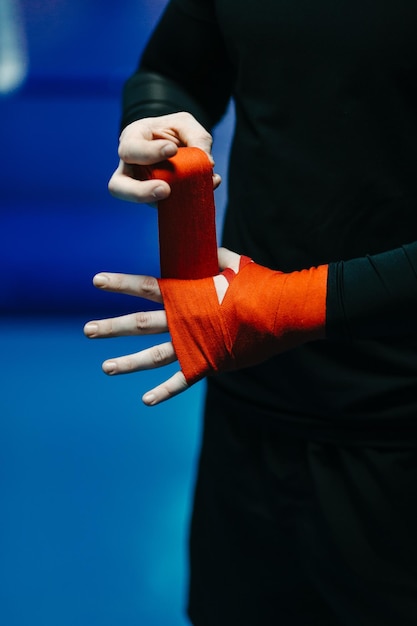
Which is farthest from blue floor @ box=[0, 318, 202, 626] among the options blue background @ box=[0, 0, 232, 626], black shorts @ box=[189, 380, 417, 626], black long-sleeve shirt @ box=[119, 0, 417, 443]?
black long-sleeve shirt @ box=[119, 0, 417, 443]

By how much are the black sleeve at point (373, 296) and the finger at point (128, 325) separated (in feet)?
0.44

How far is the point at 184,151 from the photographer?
590 millimetres

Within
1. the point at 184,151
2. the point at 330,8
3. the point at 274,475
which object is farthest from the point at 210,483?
the point at 330,8

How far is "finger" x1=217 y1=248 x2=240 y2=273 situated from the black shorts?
0.16 m

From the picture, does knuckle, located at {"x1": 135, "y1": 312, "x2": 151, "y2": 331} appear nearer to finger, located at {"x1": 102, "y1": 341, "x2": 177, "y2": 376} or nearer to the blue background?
finger, located at {"x1": 102, "y1": 341, "x2": 177, "y2": 376}

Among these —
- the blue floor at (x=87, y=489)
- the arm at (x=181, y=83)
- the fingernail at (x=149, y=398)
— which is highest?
the arm at (x=181, y=83)

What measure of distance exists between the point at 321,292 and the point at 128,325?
6.0 inches

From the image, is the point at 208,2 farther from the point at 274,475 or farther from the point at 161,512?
the point at 161,512

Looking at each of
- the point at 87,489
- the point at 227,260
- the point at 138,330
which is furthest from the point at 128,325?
the point at 87,489

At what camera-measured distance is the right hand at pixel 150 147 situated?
1.84ft

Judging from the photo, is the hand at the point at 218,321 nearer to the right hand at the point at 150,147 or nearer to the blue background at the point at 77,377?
the right hand at the point at 150,147

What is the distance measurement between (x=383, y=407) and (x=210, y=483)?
9.1 inches

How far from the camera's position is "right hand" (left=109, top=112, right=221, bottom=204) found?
22.1 inches

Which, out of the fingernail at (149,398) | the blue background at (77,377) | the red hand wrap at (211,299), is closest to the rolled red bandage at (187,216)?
the red hand wrap at (211,299)
